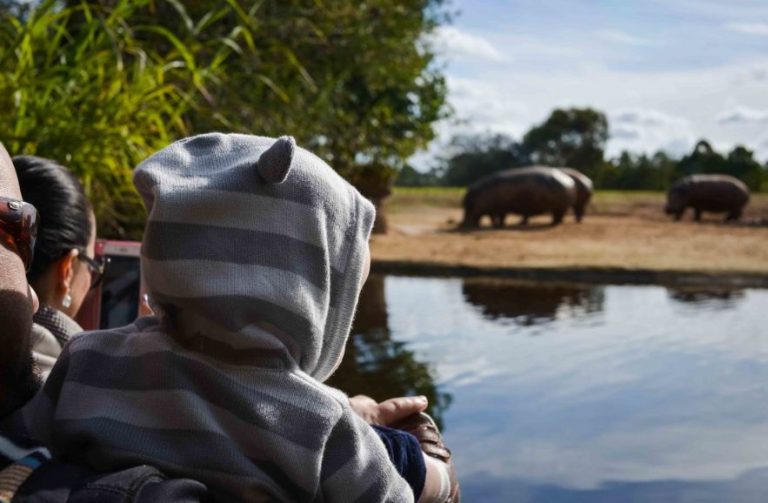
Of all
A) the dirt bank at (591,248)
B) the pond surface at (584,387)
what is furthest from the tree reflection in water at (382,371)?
the dirt bank at (591,248)

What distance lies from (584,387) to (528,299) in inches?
142

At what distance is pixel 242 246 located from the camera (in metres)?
1.14

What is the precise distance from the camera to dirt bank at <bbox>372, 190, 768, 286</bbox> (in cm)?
988

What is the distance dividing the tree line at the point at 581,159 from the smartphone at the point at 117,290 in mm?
30931

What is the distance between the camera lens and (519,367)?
5.22 metres

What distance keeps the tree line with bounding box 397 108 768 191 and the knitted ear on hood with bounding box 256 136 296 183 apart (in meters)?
32.4

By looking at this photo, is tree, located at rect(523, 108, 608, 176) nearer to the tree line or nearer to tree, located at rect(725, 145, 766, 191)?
the tree line

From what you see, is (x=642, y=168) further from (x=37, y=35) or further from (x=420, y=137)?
(x=37, y=35)

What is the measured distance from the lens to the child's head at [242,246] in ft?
3.69

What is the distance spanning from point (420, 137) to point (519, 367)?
33.0 ft

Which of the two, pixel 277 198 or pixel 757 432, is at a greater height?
pixel 277 198

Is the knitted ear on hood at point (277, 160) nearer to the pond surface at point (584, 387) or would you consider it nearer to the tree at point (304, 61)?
the pond surface at point (584, 387)

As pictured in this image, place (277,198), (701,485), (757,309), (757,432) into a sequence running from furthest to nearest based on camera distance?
(757,309) → (757,432) → (701,485) → (277,198)

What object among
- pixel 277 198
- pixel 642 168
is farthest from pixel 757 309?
pixel 642 168
